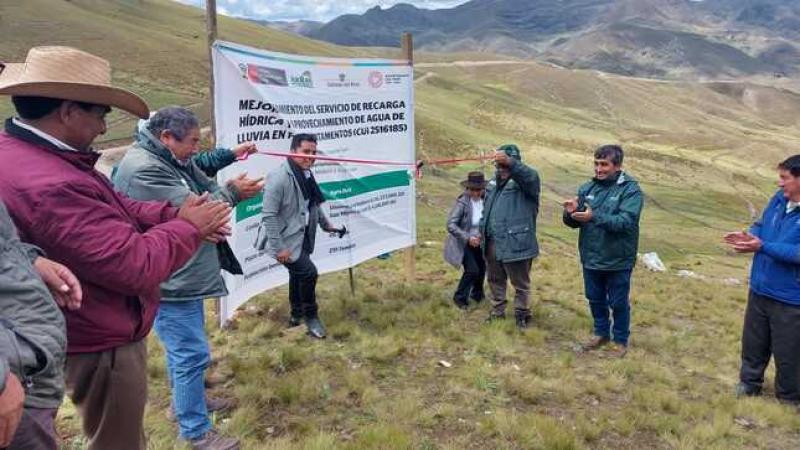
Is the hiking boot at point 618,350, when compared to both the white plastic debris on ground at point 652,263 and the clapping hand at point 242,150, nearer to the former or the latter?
the clapping hand at point 242,150

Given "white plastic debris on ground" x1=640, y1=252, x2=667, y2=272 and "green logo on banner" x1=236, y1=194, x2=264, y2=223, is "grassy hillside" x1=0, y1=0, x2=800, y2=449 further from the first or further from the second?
"green logo on banner" x1=236, y1=194, x2=264, y2=223

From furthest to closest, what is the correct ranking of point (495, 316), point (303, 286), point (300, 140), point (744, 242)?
point (495, 316) < point (303, 286) < point (300, 140) < point (744, 242)

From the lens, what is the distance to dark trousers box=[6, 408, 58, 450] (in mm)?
2449

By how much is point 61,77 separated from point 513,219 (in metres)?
5.88

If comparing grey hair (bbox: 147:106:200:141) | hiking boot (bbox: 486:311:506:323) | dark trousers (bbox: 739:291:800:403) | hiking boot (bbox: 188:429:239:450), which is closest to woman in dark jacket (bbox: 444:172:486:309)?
hiking boot (bbox: 486:311:506:323)

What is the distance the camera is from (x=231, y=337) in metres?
7.33

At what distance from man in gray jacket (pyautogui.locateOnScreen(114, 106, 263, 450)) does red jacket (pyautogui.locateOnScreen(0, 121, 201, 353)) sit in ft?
4.40

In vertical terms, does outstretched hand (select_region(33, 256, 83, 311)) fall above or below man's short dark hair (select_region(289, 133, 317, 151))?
below

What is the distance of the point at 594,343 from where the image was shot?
7859mm

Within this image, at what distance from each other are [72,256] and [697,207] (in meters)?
42.7

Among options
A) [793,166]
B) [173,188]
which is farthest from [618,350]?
[173,188]

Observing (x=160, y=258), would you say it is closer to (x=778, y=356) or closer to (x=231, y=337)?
(x=231, y=337)

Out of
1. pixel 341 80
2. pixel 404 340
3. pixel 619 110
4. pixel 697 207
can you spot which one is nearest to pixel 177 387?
pixel 404 340

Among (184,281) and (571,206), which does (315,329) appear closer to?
(184,281)
